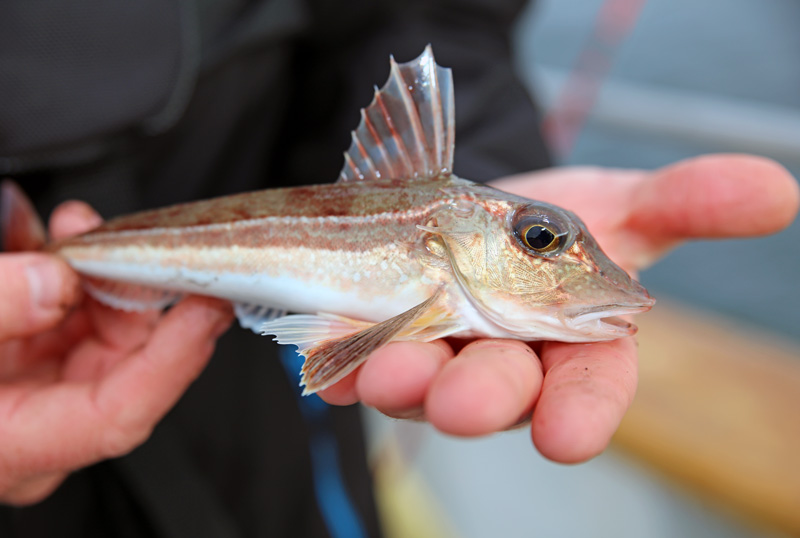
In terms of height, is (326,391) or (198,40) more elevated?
(198,40)

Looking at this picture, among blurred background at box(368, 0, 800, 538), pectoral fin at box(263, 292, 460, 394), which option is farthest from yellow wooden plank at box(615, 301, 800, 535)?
pectoral fin at box(263, 292, 460, 394)

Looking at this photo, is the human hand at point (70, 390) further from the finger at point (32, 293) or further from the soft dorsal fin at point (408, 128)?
the soft dorsal fin at point (408, 128)

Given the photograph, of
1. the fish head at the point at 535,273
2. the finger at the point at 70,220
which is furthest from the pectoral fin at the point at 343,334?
the finger at the point at 70,220

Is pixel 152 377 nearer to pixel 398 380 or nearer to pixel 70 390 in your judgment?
pixel 70 390

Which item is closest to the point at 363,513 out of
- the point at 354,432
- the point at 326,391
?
the point at 354,432

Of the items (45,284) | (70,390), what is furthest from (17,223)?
(70,390)

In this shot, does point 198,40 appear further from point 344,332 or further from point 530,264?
point 530,264
